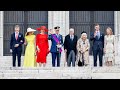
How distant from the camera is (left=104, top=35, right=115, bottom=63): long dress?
20.4 m

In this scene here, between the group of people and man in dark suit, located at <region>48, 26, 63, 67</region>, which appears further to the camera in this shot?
man in dark suit, located at <region>48, 26, 63, 67</region>

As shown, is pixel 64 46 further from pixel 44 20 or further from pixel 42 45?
pixel 44 20

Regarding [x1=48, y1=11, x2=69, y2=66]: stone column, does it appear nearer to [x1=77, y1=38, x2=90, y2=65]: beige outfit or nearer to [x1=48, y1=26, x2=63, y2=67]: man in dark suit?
[x1=48, y1=26, x2=63, y2=67]: man in dark suit

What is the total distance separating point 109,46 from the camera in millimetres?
20547

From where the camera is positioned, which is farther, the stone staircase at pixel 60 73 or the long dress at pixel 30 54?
the long dress at pixel 30 54

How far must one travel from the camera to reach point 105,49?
20688 mm

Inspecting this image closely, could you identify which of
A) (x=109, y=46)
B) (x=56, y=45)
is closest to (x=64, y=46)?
(x=56, y=45)

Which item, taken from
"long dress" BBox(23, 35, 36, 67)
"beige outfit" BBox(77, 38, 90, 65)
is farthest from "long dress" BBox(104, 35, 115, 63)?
"long dress" BBox(23, 35, 36, 67)

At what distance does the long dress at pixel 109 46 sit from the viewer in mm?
20438

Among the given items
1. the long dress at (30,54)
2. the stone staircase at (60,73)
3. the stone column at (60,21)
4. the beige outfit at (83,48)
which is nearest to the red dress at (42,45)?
the long dress at (30,54)

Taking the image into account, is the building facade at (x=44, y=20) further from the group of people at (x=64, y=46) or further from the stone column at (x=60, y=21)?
the group of people at (x=64, y=46)

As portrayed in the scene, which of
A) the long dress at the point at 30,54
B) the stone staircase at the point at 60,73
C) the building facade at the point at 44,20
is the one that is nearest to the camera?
Answer: the stone staircase at the point at 60,73
